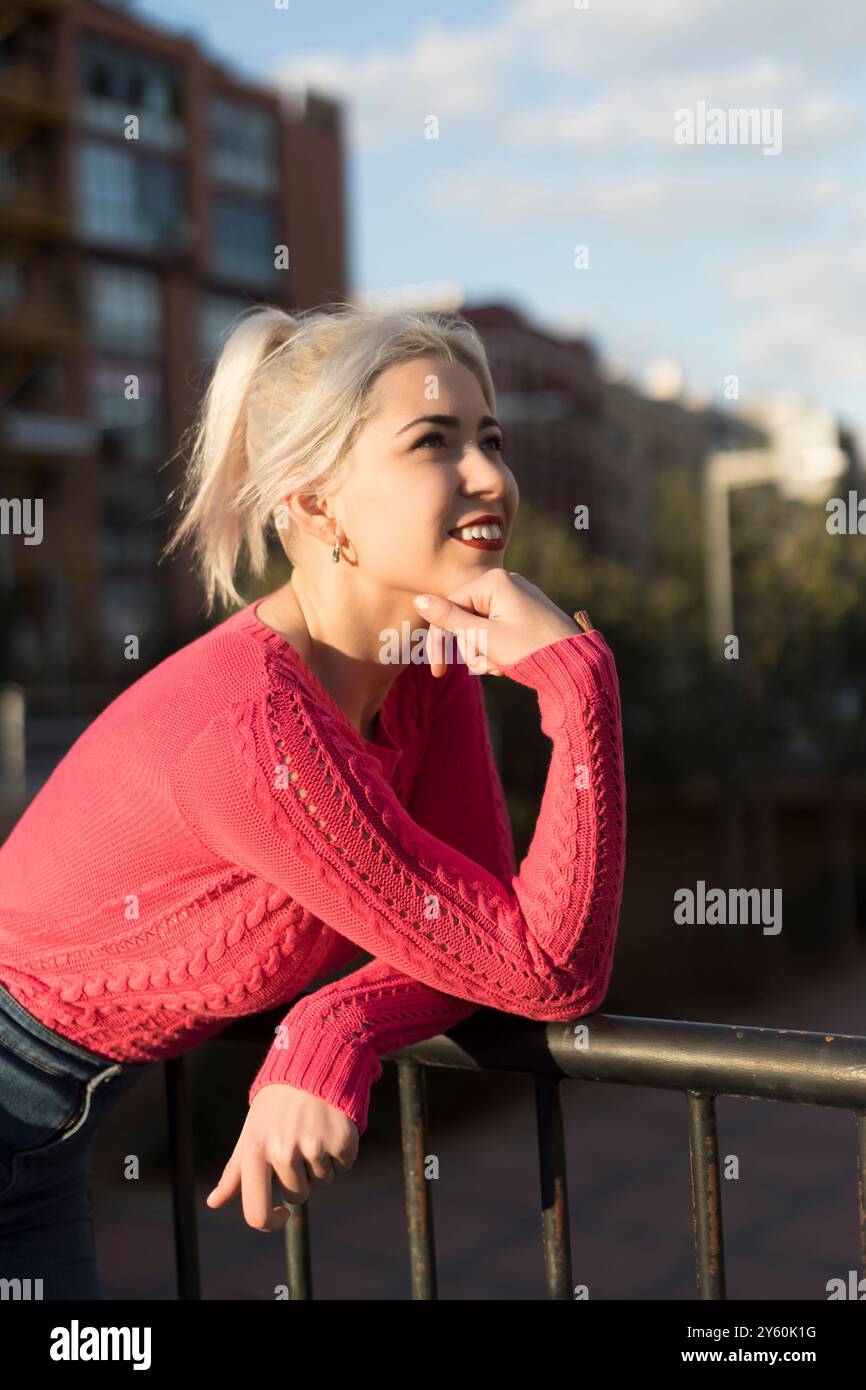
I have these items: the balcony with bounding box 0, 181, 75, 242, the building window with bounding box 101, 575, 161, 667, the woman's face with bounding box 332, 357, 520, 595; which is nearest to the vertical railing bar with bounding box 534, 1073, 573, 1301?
the woman's face with bounding box 332, 357, 520, 595

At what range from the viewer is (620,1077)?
138 cm

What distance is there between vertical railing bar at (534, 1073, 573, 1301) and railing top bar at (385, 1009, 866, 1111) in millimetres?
30

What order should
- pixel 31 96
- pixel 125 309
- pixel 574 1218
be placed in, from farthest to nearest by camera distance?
pixel 125 309 < pixel 31 96 < pixel 574 1218

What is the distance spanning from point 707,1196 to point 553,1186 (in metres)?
0.17

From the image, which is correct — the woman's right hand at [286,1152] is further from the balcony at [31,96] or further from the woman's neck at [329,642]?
the balcony at [31,96]

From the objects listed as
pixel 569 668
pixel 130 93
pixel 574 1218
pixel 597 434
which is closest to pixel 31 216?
pixel 130 93

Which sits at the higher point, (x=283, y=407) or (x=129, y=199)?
(x=129, y=199)

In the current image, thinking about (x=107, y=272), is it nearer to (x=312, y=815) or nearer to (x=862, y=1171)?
(x=312, y=815)

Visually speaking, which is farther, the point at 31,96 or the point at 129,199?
the point at 129,199

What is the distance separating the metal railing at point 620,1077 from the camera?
1.26 meters

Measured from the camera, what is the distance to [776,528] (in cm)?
1828

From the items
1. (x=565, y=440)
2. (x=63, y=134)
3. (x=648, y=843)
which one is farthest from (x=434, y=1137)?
(x=565, y=440)

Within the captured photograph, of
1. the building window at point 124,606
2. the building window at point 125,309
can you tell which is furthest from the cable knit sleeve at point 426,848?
the building window at point 125,309
